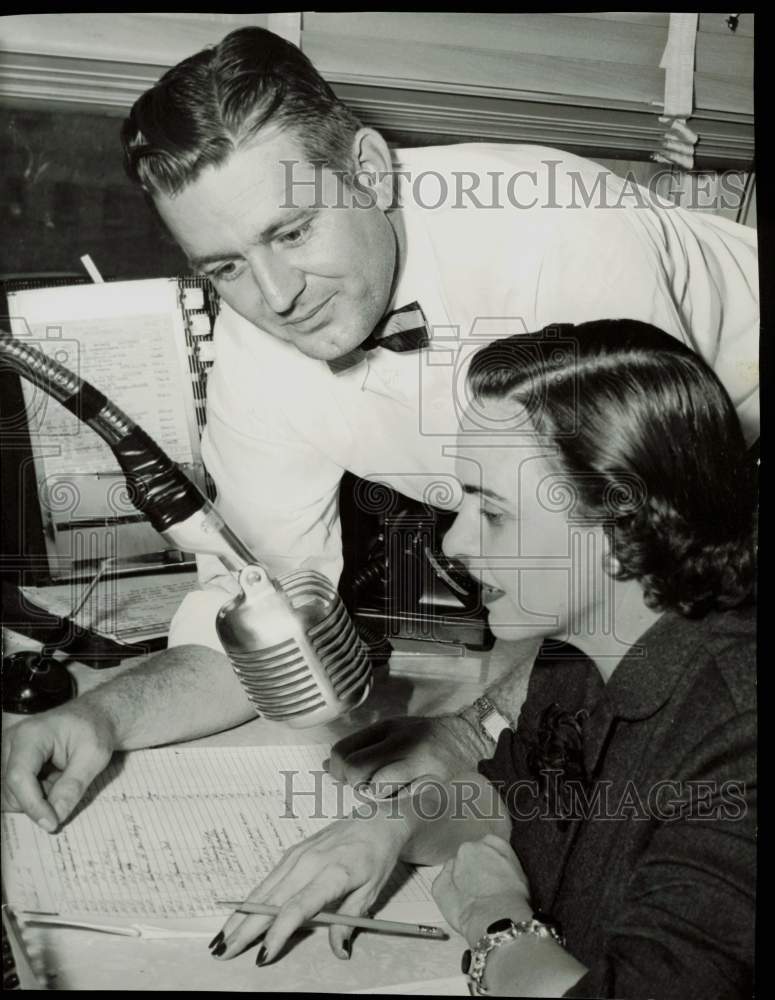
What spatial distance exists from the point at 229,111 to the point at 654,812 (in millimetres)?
1180

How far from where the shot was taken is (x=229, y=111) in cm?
153

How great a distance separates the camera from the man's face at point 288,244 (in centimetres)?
154

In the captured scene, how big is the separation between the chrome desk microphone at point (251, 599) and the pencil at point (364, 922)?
273mm

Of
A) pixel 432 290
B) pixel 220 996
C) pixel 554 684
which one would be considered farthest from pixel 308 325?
pixel 220 996

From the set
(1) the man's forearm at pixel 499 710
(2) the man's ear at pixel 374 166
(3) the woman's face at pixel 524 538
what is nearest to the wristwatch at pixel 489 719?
(1) the man's forearm at pixel 499 710

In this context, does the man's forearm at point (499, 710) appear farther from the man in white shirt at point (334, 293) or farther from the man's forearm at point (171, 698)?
the man's forearm at point (171, 698)

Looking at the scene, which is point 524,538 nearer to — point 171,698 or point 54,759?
point 171,698

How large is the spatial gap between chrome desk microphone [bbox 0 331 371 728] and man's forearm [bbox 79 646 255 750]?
0.05 meters

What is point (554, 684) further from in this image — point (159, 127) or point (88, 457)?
point (159, 127)

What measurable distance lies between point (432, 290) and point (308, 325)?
197mm

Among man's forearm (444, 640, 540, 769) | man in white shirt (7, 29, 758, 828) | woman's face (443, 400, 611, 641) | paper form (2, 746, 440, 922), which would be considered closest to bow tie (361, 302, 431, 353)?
man in white shirt (7, 29, 758, 828)

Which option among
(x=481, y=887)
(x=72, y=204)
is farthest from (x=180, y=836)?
(x=72, y=204)

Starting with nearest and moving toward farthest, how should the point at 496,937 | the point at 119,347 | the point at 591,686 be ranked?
the point at 496,937 → the point at 591,686 → the point at 119,347

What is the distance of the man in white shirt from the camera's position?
1556 millimetres
